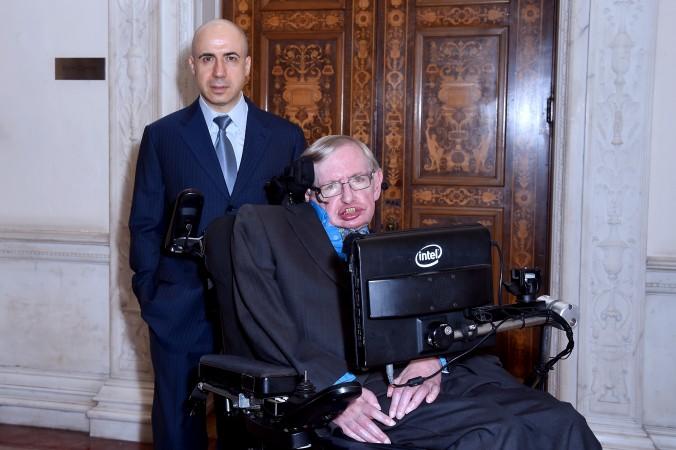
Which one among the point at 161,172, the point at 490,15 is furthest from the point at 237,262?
the point at 490,15

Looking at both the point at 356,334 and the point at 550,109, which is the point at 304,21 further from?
the point at 356,334

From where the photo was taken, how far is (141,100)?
3809 millimetres

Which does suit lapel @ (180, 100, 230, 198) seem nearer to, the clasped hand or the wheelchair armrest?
the wheelchair armrest

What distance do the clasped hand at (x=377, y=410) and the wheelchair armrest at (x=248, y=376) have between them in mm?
168

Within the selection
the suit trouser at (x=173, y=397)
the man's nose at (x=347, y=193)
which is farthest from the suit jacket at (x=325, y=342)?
the suit trouser at (x=173, y=397)

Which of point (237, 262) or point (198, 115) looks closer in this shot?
point (237, 262)

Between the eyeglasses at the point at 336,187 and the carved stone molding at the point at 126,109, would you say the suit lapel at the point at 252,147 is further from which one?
the carved stone molding at the point at 126,109

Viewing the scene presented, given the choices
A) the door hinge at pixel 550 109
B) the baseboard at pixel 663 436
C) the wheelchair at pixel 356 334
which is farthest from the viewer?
the door hinge at pixel 550 109

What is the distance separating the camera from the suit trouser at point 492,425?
1.99m

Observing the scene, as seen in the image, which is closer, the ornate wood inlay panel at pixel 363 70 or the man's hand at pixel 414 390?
the man's hand at pixel 414 390

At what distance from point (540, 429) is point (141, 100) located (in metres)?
2.52

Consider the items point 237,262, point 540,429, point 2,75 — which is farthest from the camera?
point 2,75

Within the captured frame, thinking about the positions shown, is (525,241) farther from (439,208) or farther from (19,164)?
(19,164)

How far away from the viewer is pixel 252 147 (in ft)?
9.52
